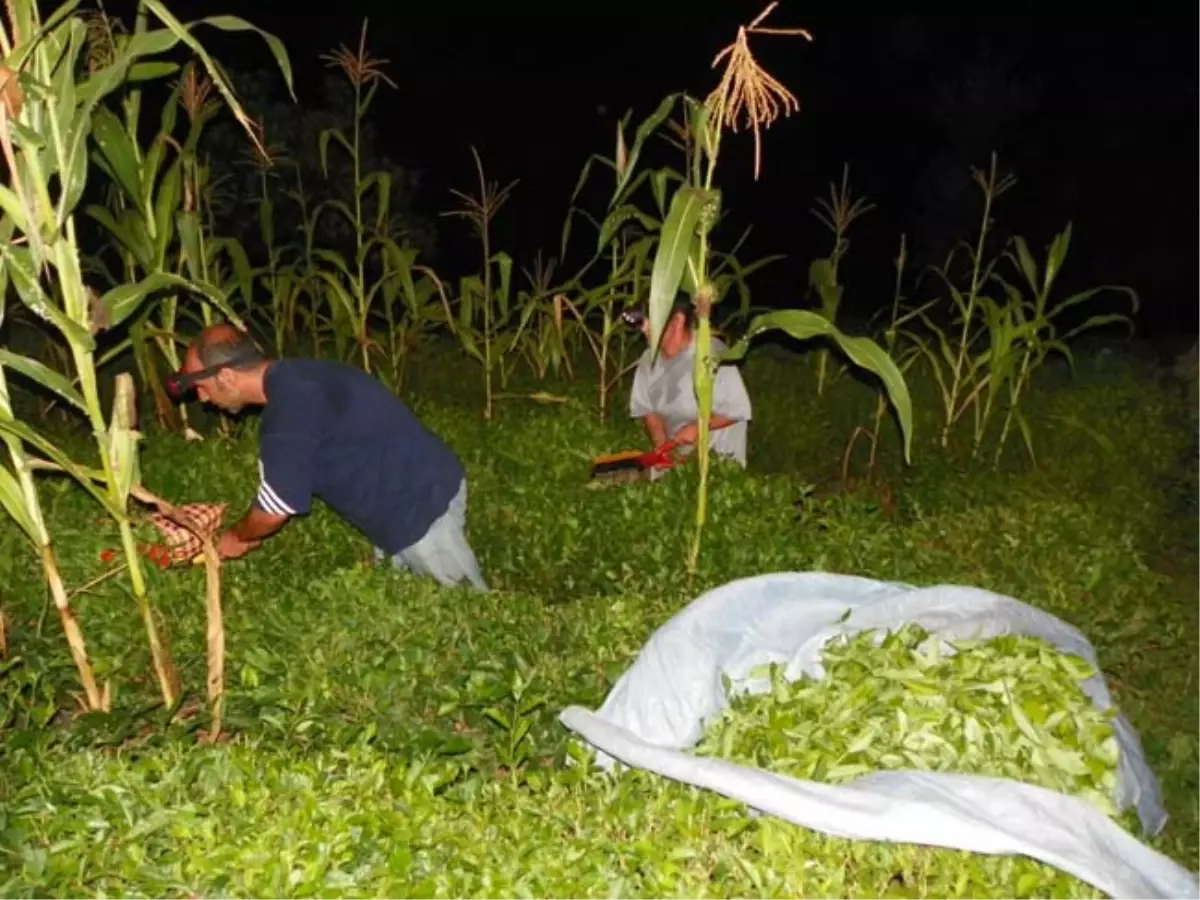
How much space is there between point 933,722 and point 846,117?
14.3 m

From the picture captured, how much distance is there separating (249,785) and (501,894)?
60cm

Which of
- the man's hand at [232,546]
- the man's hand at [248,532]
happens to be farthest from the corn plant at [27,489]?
the man's hand at [232,546]

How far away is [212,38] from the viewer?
1229 centimetres

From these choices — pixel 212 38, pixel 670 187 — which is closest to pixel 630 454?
pixel 670 187

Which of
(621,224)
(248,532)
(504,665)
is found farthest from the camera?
(621,224)

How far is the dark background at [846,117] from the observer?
47.3 ft

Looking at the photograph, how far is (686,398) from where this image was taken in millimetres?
5559

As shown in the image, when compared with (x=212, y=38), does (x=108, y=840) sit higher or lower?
lower

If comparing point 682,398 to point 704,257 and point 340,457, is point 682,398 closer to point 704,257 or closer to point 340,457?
point 704,257

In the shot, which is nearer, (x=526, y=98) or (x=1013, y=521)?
(x=1013, y=521)

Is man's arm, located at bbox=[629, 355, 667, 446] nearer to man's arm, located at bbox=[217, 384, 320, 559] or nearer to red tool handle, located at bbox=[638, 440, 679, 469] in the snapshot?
red tool handle, located at bbox=[638, 440, 679, 469]

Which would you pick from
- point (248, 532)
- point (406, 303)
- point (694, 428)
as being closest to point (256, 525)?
point (248, 532)

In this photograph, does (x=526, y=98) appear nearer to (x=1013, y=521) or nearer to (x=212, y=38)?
(x=212, y=38)

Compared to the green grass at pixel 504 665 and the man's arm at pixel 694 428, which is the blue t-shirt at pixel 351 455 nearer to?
the green grass at pixel 504 665
